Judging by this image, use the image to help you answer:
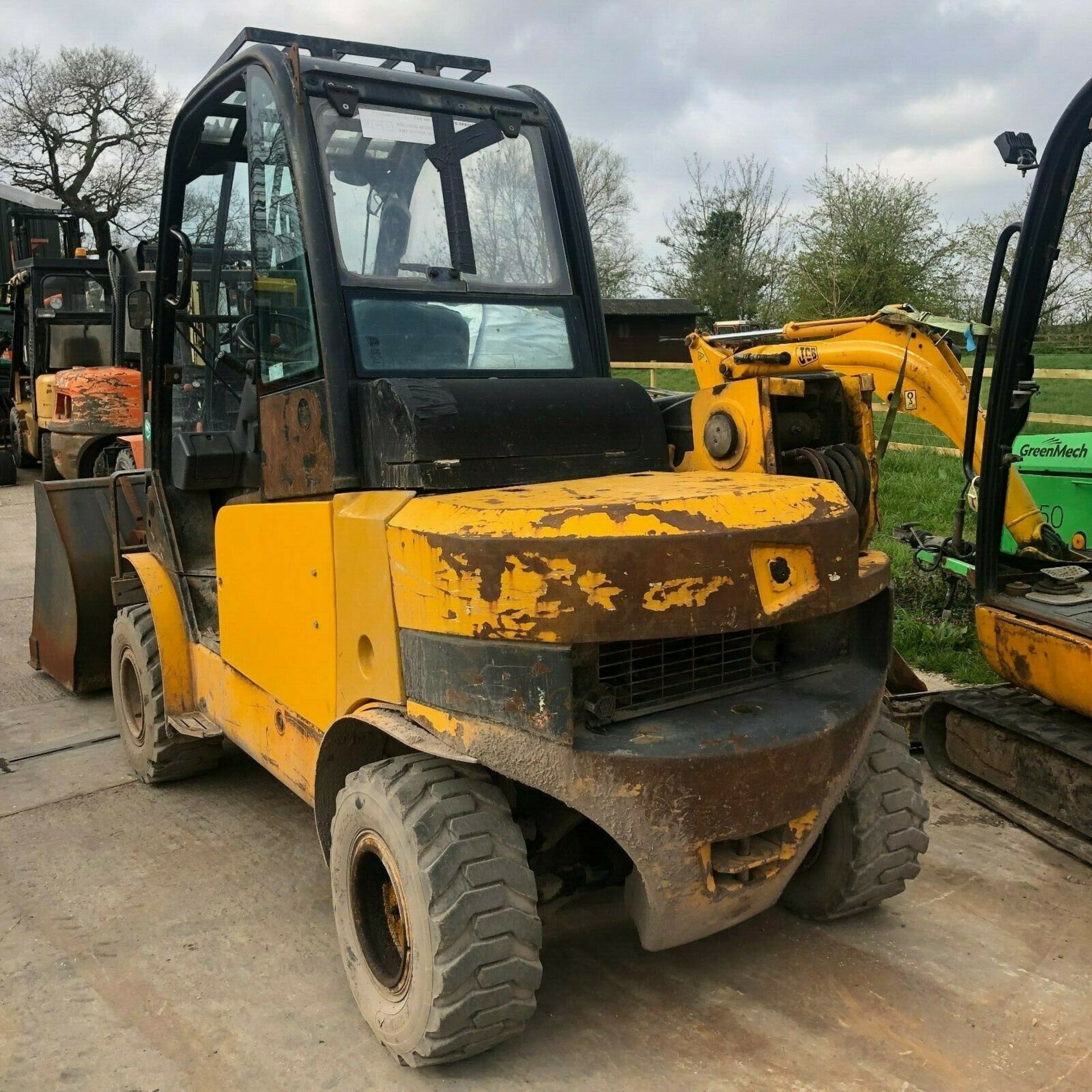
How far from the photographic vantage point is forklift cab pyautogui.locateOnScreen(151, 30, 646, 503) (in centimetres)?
317

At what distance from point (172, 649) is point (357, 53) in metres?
2.41

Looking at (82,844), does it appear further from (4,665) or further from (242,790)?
(4,665)

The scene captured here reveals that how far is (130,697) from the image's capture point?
507 cm

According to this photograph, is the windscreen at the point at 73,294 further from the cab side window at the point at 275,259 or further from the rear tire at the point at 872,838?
the rear tire at the point at 872,838

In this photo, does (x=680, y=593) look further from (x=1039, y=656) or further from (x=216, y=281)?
(x=216, y=281)

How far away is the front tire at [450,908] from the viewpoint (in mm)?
2697

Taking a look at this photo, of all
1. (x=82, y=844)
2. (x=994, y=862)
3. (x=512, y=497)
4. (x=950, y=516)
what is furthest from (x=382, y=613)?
(x=950, y=516)

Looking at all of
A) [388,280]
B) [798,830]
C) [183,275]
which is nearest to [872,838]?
[798,830]

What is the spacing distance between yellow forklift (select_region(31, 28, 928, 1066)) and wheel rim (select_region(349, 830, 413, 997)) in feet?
0.04

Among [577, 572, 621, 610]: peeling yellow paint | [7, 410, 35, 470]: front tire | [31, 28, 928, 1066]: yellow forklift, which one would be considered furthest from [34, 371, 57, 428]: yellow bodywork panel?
[577, 572, 621, 610]: peeling yellow paint

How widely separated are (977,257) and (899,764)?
14.6 m

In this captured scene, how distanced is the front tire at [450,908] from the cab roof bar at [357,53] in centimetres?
227

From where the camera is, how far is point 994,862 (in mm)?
4094

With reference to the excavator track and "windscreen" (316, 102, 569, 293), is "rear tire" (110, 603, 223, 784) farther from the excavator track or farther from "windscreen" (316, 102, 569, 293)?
the excavator track
